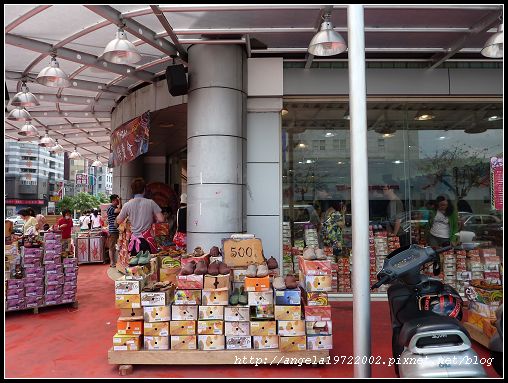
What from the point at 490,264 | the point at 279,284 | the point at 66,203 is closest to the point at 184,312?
the point at 279,284

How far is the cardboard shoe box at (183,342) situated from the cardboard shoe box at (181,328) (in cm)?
4

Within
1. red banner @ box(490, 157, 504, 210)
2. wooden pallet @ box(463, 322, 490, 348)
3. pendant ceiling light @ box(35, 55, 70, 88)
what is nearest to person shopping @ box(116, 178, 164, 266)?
pendant ceiling light @ box(35, 55, 70, 88)

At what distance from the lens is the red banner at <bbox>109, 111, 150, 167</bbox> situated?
7875mm

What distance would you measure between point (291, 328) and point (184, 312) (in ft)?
3.78

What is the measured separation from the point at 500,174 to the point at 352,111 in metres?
4.27

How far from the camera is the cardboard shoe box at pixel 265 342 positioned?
13.5ft

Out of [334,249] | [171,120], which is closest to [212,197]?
[334,249]

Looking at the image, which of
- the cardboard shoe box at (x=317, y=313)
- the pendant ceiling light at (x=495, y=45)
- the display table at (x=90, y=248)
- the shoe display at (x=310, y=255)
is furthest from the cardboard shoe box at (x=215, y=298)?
the display table at (x=90, y=248)

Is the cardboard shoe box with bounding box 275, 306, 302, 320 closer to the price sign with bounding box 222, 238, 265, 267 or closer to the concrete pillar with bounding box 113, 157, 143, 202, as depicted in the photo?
the price sign with bounding box 222, 238, 265, 267

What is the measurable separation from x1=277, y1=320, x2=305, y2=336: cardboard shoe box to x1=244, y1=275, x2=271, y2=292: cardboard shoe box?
0.39 m

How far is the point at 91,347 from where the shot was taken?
462cm

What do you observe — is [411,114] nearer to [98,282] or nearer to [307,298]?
[307,298]

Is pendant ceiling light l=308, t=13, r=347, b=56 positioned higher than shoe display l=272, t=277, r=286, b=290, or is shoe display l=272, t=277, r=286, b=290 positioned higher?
pendant ceiling light l=308, t=13, r=347, b=56

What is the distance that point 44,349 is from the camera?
180 inches
